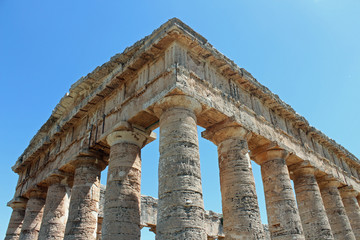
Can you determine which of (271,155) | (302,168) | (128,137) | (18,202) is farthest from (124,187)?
(18,202)

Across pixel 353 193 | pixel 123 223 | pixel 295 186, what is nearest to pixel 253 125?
pixel 295 186

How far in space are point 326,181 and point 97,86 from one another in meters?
12.3

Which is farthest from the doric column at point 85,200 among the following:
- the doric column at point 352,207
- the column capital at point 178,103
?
the doric column at point 352,207

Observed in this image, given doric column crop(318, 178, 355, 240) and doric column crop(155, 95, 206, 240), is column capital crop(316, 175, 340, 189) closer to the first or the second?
doric column crop(318, 178, 355, 240)

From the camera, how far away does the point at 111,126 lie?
1133 centimetres

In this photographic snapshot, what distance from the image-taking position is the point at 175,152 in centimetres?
834

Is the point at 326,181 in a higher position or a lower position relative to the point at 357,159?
lower

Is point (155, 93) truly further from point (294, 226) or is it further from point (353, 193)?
point (353, 193)

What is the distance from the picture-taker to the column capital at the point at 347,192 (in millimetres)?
16812

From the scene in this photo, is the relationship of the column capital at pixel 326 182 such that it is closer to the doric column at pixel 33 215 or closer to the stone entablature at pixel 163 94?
the stone entablature at pixel 163 94

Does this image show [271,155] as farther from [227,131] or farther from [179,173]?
[179,173]

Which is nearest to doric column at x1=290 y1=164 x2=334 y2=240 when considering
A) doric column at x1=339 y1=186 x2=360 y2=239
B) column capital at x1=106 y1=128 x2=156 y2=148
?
doric column at x1=339 y1=186 x2=360 y2=239

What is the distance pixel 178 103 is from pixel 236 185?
10.3 ft

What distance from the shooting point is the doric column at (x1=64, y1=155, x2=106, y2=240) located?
35.4 ft
